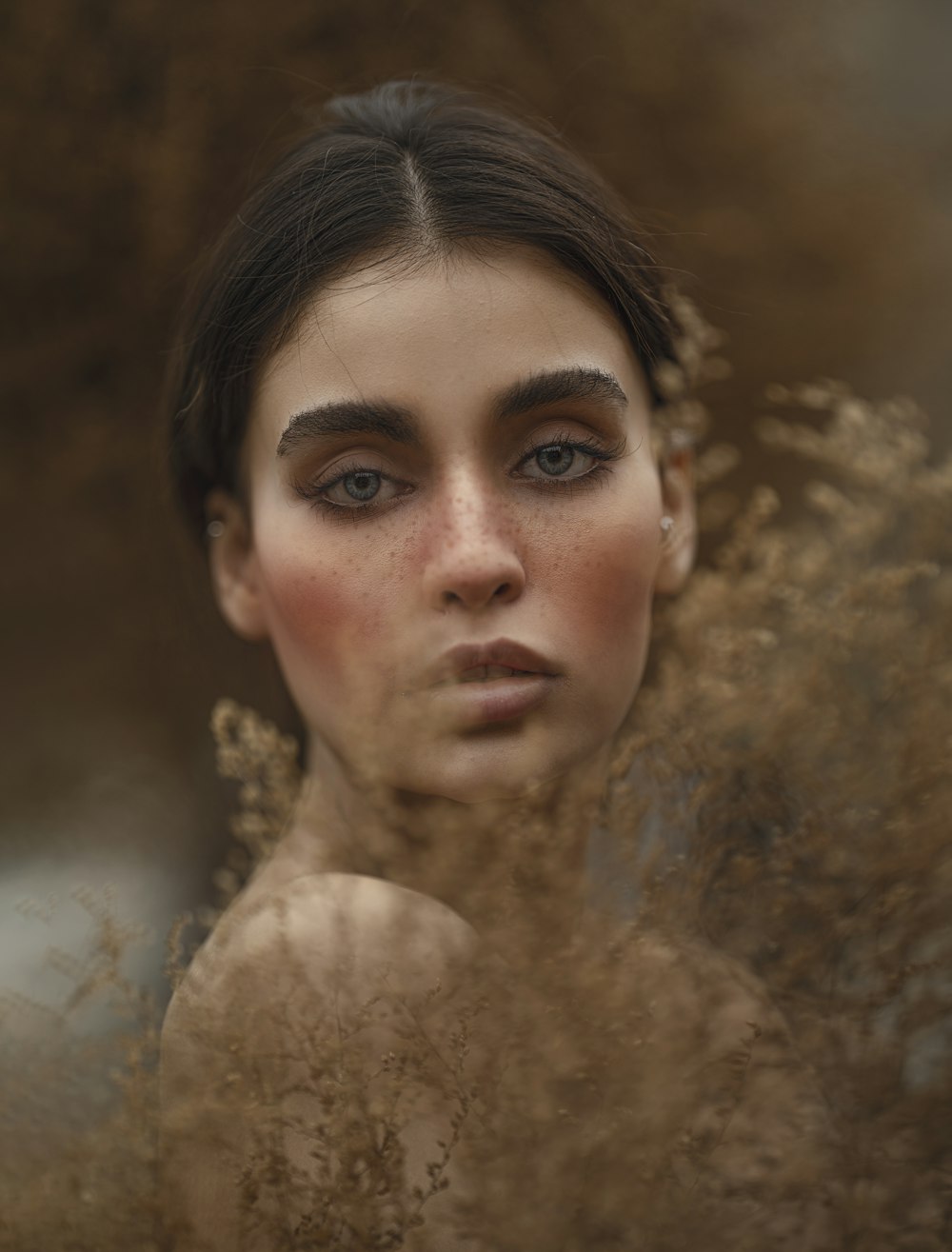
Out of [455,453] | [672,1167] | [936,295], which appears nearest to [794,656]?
[455,453]

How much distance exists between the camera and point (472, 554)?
1.13 m

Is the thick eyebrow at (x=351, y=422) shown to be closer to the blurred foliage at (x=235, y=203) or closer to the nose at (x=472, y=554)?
the nose at (x=472, y=554)

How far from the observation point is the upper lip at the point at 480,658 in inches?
45.2

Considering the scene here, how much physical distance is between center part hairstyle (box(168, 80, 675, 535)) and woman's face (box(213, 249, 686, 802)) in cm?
4

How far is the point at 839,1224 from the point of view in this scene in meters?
1.02

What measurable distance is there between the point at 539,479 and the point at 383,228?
0.29 meters

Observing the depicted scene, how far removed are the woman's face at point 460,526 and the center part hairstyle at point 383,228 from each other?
4 cm

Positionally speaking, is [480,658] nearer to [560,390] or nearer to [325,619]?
[325,619]

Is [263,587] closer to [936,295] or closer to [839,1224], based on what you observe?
[839,1224]

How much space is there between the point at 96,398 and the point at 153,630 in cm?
47

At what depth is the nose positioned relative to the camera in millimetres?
1128

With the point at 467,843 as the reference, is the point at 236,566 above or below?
above

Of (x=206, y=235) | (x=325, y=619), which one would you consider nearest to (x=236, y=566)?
(x=325, y=619)

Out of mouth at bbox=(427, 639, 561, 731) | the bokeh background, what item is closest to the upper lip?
mouth at bbox=(427, 639, 561, 731)
